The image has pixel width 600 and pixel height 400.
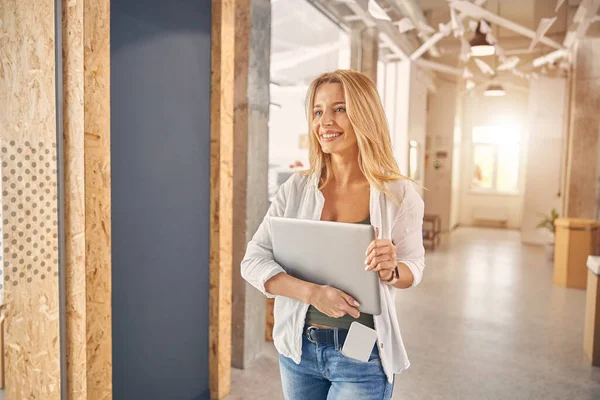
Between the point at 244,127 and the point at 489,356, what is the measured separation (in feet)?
9.18

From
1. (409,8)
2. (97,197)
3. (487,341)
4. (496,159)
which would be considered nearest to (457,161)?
(496,159)

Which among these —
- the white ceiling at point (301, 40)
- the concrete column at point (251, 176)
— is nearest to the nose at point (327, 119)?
the concrete column at point (251, 176)

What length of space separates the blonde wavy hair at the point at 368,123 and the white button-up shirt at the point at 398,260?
47mm

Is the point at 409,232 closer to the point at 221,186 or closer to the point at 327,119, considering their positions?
the point at 327,119

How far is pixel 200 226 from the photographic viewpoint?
3174 mm

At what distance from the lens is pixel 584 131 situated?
810 cm

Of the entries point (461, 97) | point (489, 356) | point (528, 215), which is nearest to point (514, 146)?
point (461, 97)

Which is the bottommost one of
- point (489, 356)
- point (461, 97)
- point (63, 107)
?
point (489, 356)

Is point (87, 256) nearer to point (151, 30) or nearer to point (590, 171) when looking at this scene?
point (151, 30)

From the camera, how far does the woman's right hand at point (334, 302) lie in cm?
145

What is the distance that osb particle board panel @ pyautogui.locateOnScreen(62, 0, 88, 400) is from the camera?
6.94ft

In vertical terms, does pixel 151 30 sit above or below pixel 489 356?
above

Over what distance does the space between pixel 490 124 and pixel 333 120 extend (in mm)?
13376

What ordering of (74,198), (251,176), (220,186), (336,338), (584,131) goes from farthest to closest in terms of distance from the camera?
(584,131), (251,176), (220,186), (74,198), (336,338)
